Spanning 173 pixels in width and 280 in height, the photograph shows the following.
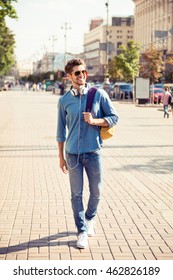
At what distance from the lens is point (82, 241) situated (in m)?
5.45

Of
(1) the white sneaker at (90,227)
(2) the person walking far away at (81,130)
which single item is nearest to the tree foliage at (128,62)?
(1) the white sneaker at (90,227)

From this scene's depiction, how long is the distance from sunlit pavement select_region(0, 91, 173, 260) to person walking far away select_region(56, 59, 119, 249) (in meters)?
0.48

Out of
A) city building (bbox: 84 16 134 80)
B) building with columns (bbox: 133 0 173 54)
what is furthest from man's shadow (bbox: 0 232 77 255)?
city building (bbox: 84 16 134 80)

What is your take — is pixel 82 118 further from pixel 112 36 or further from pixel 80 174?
pixel 112 36

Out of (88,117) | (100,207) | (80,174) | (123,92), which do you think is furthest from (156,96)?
Answer: (88,117)

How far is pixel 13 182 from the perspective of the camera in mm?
9133

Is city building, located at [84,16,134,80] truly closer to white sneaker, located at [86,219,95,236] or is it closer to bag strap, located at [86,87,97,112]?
white sneaker, located at [86,219,95,236]

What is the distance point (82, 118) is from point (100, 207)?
240 centimetres

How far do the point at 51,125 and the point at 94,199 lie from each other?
52.4 feet

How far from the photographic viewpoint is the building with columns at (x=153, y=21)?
9444cm

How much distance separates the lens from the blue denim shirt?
5242 millimetres

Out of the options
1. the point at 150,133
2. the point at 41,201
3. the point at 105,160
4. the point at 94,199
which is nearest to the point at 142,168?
A: the point at 105,160
